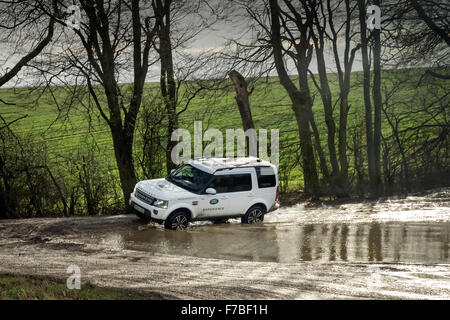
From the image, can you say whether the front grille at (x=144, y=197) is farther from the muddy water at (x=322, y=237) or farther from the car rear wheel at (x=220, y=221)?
the car rear wheel at (x=220, y=221)

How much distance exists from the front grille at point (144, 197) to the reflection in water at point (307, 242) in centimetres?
82

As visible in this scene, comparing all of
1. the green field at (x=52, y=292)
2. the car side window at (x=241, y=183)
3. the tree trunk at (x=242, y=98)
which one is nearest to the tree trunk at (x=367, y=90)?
the tree trunk at (x=242, y=98)

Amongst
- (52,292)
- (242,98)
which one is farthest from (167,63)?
(52,292)

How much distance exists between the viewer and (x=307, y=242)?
13852 mm

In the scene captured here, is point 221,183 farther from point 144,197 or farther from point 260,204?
point 144,197

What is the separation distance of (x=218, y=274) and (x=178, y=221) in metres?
4.62

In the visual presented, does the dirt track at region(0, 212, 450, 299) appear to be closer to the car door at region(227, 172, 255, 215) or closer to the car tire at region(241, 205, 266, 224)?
the car door at region(227, 172, 255, 215)

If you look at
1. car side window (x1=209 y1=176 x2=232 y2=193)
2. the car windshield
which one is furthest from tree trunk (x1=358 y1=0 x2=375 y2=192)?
the car windshield

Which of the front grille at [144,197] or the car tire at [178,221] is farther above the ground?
the front grille at [144,197]

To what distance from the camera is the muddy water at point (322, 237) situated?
41.0ft

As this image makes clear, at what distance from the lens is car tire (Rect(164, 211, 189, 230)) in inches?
583

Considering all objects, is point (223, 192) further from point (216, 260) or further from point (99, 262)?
point (99, 262)

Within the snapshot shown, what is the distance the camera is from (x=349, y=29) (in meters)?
24.6
